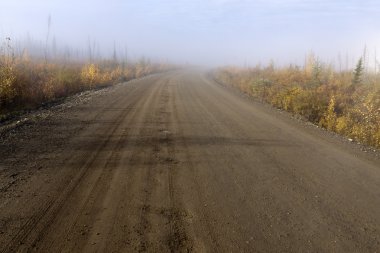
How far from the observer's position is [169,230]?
4.60m

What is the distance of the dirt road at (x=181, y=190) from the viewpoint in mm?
4453

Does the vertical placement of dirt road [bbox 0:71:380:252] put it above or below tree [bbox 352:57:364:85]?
below

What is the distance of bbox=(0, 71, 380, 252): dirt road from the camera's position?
14.6 ft

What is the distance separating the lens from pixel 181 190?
5949 millimetres

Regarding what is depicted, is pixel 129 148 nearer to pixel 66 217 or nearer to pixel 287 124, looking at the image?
pixel 66 217

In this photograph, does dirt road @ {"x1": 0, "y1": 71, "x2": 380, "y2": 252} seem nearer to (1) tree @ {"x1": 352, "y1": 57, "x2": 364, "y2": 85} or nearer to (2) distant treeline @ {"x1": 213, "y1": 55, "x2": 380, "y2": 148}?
(2) distant treeline @ {"x1": 213, "y1": 55, "x2": 380, "y2": 148}

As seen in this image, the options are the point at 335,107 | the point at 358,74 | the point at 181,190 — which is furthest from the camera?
the point at 358,74

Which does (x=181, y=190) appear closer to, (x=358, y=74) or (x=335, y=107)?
(x=335, y=107)

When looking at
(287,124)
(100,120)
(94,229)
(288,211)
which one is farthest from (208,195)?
(287,124)

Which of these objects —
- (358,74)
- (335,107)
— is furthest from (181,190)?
(358,74)

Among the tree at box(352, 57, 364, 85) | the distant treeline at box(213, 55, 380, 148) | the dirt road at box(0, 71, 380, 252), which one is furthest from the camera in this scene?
the tree at box(352, 57, 364, 85)

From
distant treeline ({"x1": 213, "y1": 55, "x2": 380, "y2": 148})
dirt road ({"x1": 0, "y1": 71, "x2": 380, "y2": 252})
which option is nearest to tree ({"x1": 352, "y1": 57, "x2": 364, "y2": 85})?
distant treeline ({"x1": 213, "y1": 55, "x2": 380, "y2": 148})

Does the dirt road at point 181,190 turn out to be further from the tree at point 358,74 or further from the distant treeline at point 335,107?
the tree at point 358,74

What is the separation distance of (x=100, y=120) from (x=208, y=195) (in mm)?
6520
